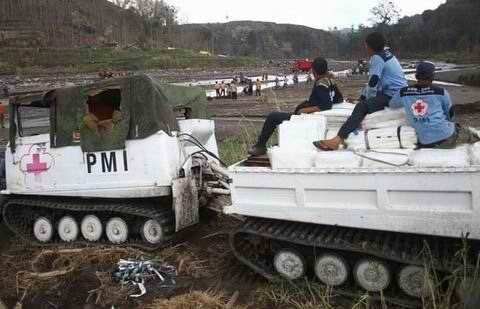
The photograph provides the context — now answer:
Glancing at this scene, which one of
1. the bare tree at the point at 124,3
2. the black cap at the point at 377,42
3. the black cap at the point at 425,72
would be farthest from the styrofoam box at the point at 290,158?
the bare tree at the point at 124,3

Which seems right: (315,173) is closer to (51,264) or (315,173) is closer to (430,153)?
(430,153)

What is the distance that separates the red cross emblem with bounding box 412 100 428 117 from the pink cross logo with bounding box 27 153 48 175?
→ 558 cm

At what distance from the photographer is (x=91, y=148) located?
26.3ft

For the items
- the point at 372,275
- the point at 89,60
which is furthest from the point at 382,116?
the point at 89,60

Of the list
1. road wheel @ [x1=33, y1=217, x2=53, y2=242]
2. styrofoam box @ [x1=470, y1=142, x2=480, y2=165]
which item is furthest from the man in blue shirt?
road wheel @ [x1=33, y1=217, x2=53, y2=242]

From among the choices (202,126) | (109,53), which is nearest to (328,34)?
(109,53)

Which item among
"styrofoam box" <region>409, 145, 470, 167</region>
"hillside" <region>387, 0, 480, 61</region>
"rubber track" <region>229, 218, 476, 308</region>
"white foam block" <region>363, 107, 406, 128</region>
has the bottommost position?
"rubber track" <region>229, 218, 476, 308</region>

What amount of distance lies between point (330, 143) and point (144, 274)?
2854mm

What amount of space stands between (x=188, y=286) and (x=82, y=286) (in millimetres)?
1316

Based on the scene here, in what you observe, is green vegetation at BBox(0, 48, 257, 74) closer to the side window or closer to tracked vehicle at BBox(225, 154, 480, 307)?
the side window

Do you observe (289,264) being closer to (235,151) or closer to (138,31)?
(235,151)

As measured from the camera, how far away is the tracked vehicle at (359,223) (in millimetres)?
5281

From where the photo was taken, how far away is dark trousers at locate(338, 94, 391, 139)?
6.11 meters

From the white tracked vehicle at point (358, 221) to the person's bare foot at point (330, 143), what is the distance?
14cm
